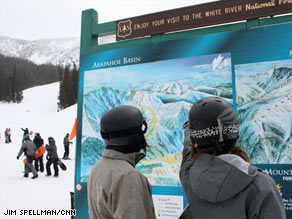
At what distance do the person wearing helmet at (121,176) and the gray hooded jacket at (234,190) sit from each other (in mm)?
321

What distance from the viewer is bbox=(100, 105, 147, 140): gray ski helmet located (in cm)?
163

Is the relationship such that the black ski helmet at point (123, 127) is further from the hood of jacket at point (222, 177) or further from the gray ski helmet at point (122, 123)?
the hood of jacket at point (222, 177)

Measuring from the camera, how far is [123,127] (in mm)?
1623

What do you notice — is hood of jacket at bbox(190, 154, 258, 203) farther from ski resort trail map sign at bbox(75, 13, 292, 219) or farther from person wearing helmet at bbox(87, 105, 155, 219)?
ski resort trail map sign at bbox(75, 13, 292, 219)

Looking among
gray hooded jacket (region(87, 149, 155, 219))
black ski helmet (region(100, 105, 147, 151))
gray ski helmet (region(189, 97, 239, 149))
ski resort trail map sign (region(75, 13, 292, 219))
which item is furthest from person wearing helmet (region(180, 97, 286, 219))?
ski resort trail map sign (region(75, 13, 292, 219))

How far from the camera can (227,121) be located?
1325 mm

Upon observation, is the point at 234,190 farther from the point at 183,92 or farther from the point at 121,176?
the point at 183,92

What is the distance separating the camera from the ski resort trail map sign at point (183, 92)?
2590 millimetres

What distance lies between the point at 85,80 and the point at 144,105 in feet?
3.20

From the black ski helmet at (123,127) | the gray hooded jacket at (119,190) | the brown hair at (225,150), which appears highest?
the black ski helmet at (123,127)

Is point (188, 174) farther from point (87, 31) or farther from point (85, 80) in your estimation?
point (87, 31)

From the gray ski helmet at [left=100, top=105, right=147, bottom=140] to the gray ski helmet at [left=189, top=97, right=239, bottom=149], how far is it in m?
0.39

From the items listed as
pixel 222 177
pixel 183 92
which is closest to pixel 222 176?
pixel 222 177

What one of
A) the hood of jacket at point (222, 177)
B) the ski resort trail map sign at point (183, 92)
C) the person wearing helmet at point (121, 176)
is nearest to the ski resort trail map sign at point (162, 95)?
the ski resort trail map sign at point (183, 92)
